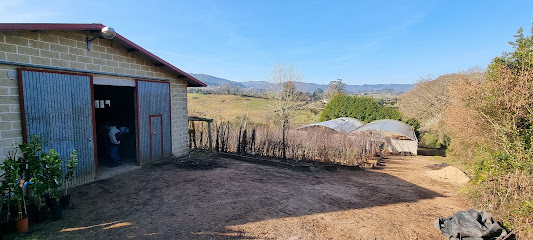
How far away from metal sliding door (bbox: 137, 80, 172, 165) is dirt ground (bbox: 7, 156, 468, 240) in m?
0.61

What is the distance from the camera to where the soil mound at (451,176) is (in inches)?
342

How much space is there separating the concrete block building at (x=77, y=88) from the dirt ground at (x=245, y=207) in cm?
110

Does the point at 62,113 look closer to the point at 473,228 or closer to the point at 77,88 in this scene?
the point at 77,88

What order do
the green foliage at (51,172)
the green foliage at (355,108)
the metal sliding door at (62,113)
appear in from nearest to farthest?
1. the green foliage at (51,172)
2. the metal sliding door at (62,113)
3. the green foliage at (355,108)

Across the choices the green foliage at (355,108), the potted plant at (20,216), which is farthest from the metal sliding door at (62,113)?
the green foliage at (355,108)

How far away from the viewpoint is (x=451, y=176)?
920 centimetres

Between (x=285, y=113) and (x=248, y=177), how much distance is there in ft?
70.2

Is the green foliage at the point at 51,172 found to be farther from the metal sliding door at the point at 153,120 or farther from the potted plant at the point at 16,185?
the metal sliding door at the point at 153,120

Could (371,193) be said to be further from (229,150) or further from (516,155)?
(229,150)

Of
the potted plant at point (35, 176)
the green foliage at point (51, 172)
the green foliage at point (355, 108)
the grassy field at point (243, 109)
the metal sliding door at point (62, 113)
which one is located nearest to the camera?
the potted plant at point (35, 176)

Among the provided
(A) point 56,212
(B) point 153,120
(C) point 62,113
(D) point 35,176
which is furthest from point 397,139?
(D) point 35,176

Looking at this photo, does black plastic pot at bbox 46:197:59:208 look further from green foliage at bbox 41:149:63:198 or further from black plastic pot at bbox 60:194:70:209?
black plastic pot at bbox 60:194:70:209

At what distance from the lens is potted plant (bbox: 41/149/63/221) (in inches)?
166

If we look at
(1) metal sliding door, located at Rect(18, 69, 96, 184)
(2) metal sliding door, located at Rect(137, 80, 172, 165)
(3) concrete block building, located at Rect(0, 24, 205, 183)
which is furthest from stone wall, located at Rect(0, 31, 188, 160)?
(2) metal sliding door, located at Rect(137, 80, 172, 165)
